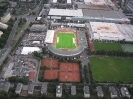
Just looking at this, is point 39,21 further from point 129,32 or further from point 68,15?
point 129,32

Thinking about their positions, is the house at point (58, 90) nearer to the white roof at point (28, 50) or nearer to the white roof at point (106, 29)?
the white roof at point (28, 50)

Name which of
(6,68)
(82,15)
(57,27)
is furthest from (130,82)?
(82,15)

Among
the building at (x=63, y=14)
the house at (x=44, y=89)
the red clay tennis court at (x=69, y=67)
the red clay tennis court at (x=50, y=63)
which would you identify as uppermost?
the building at (x=63, y=14)

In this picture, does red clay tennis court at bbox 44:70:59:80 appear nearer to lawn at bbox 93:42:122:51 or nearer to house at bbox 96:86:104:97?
house at bbox 96:86:104:97

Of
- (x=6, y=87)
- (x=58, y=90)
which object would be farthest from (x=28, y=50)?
(x=58, y=90)

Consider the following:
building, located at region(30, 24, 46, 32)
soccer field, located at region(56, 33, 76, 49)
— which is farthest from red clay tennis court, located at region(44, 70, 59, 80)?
building, located at region(30, 24, 46, 32)

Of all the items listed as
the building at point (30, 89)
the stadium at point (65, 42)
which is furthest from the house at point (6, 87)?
the stadium at point (65, 42)
